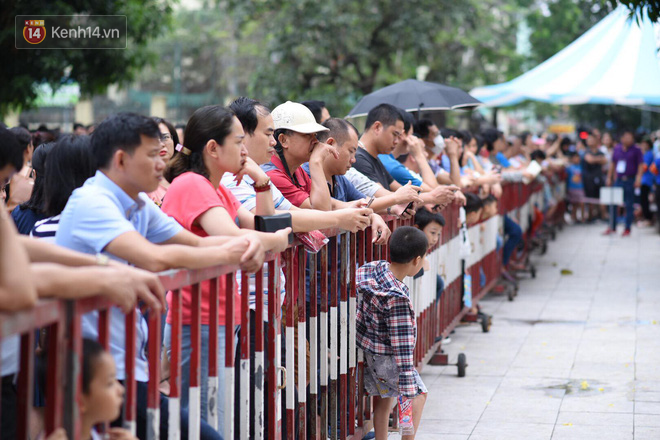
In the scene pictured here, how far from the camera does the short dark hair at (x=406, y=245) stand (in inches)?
201

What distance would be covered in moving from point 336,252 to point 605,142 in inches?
794

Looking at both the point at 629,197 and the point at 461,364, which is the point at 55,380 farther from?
the point at 629,197

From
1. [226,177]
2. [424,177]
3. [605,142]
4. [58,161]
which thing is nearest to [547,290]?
[424,177]

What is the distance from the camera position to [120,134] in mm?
3188

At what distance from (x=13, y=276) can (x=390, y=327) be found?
10.2 feet

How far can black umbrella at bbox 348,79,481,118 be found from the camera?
971 centimetres

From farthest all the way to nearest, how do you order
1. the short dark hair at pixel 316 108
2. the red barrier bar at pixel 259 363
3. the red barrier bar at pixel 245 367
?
the short dark hair at pixel 316 108 < the red barrier bar at pixel 259 363 < the red barrier bar at pixel 245 367

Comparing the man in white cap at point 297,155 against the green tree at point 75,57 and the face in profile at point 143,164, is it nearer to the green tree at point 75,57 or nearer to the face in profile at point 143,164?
the face in profile at point 143,164

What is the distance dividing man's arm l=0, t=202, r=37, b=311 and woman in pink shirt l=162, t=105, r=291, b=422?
1.39m

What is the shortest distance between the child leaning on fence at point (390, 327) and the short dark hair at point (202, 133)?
1509mm

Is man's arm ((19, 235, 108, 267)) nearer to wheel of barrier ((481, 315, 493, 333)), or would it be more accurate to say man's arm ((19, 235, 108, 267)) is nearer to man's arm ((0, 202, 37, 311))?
man's arm ((0, 202, 37, 311))

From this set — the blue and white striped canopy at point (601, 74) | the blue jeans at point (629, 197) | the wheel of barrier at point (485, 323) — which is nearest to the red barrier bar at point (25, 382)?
the wheel of barrier at point (485, 323)

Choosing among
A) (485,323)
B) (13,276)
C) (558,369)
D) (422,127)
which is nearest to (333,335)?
(13,276)

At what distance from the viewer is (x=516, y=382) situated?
7219 mm
